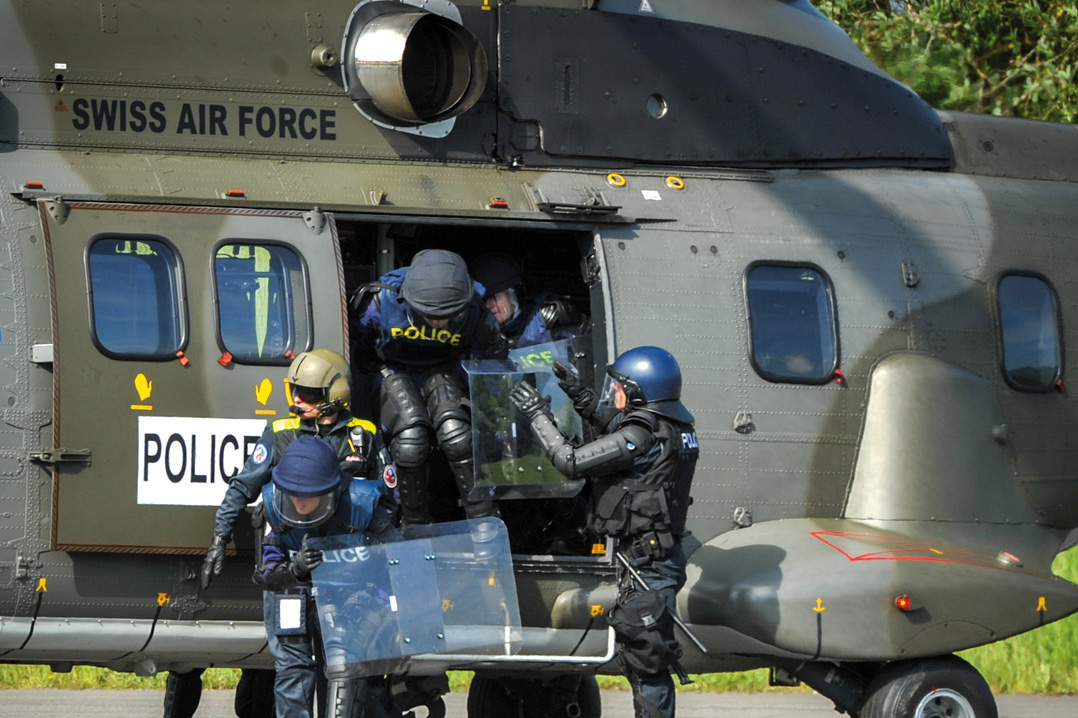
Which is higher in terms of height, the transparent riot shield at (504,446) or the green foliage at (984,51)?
the green foliage at (984,51)

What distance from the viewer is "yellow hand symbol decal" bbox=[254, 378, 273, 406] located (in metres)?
6.86

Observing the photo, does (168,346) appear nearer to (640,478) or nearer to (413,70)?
(413,70)

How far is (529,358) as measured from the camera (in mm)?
7590

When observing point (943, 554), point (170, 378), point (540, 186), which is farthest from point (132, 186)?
point (943, 554)

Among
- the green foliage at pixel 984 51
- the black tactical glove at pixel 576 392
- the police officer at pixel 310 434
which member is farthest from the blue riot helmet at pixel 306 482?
the green foliage at pixel 984 51

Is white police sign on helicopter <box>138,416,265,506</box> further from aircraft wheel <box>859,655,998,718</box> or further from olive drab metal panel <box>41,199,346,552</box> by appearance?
aircraft wheel <box>859,655,998,718</box>

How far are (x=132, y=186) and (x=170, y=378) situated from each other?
96 cm

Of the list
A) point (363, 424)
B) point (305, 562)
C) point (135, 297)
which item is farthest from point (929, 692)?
point (135, 297)

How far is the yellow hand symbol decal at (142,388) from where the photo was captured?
21.8ft

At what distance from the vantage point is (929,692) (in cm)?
737

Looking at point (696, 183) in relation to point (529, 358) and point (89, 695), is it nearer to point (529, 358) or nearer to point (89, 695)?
point (529, 358)

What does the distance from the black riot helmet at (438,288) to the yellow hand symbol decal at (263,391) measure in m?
0.77

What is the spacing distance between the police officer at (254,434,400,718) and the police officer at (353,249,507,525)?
1.93ft

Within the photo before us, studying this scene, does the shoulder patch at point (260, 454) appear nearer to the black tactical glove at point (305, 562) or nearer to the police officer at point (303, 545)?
the police officer at point (303, 545)
